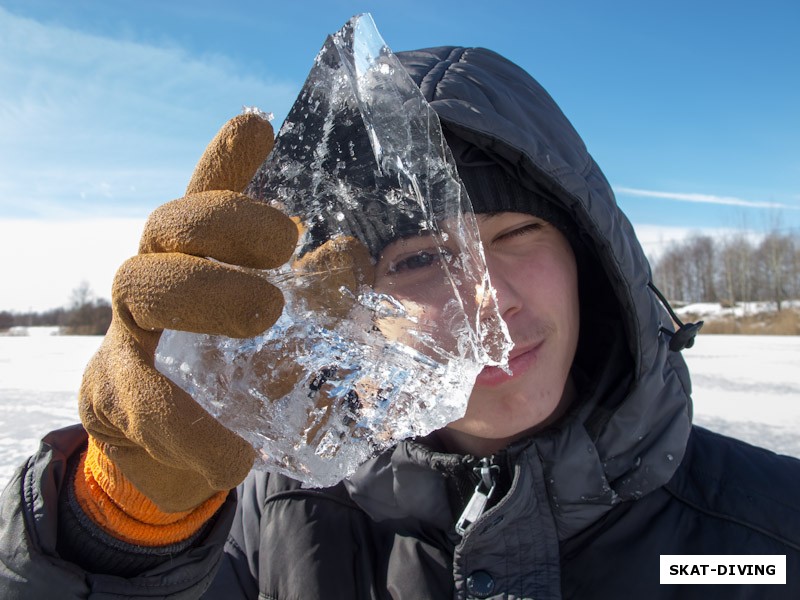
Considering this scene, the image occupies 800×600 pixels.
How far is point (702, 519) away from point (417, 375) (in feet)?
2.43

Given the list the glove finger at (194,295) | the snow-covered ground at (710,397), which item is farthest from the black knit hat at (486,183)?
the snow-covered ground at (710,397)

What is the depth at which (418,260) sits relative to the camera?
103 centimetres

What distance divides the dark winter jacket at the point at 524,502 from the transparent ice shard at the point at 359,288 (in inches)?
6.5

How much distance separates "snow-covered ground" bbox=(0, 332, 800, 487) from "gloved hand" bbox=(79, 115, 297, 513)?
277 centimetres

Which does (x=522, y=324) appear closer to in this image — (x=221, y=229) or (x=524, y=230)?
(x=524, y=230)

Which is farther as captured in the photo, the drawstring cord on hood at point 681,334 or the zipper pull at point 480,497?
the drawstring cord on hood at point 681,334

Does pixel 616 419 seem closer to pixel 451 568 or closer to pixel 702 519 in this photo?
pixel 702 519

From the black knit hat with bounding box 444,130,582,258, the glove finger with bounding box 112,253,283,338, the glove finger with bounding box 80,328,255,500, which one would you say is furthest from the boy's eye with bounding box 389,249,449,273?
the glove finger with bounding box 80,328,255,500

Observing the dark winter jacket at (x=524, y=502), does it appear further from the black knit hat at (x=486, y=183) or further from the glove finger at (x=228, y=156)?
the glove finger at (x=228, y=156)

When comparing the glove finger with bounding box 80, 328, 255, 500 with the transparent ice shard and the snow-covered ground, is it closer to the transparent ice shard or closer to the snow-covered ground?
the transparent ice shard

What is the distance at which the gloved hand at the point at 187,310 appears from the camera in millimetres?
775

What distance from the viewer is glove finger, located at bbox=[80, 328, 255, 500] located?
0.85m

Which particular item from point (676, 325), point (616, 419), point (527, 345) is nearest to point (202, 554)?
point (527, 345)

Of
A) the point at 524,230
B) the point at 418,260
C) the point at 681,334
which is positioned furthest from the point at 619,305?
the point at 418,260
